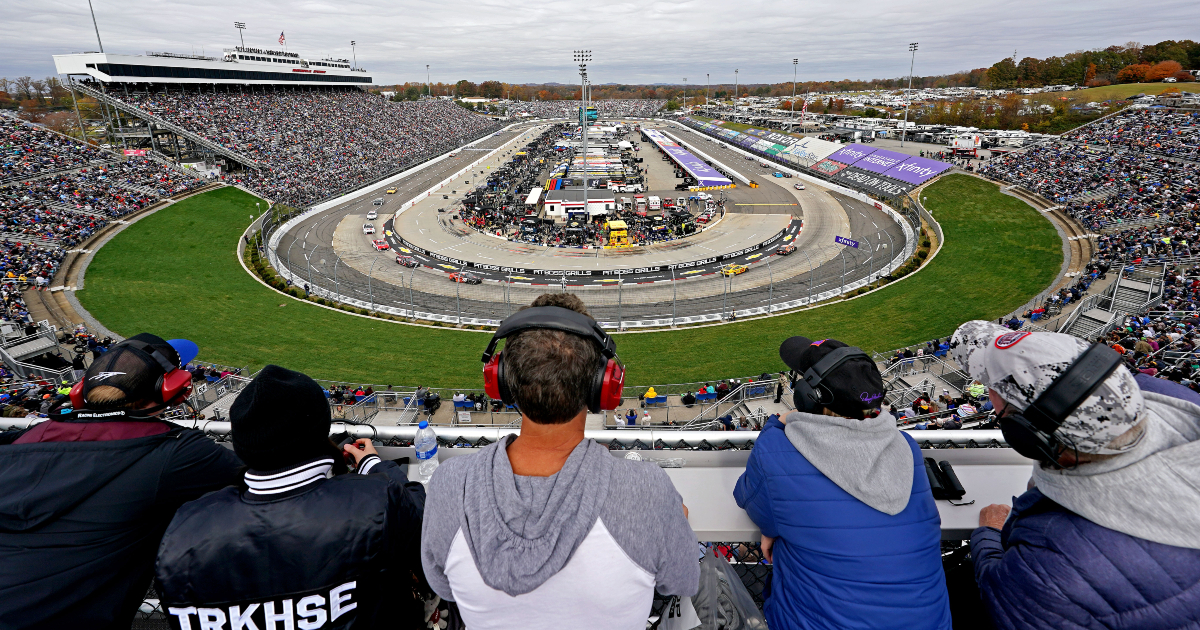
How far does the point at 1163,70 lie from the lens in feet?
275

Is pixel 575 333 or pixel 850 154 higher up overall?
pixel 575 333

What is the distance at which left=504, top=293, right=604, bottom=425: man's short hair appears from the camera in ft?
6.11

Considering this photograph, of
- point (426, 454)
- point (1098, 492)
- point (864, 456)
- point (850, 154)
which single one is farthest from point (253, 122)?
point (1098, 492)

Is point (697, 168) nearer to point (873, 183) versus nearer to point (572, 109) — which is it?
point (873, 183)

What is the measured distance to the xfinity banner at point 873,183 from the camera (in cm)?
4719

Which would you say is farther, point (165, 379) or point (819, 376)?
point (165, 379)

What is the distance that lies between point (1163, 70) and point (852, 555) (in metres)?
124

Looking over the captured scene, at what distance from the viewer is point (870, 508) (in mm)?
2215

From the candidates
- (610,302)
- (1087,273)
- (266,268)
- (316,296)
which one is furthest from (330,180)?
(1087,273)

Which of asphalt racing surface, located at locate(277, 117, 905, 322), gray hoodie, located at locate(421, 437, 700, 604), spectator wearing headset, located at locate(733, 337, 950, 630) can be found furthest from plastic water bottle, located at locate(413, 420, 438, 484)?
asphalt racing surface, located at locate(277, 117, 905, 322)

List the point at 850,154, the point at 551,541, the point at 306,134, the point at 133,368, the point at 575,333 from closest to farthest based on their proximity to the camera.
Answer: the point at 551,541 < the point at 575,333 < the point at 133,368 < the point at 850,154 < the point at 306,134

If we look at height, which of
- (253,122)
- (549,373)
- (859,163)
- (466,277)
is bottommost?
(466,277)

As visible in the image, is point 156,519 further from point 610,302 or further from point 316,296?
point 316,296

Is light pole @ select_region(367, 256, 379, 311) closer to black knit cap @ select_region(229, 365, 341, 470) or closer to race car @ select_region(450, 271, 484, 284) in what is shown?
race car @ select_region(450, 271, 484, 284)
